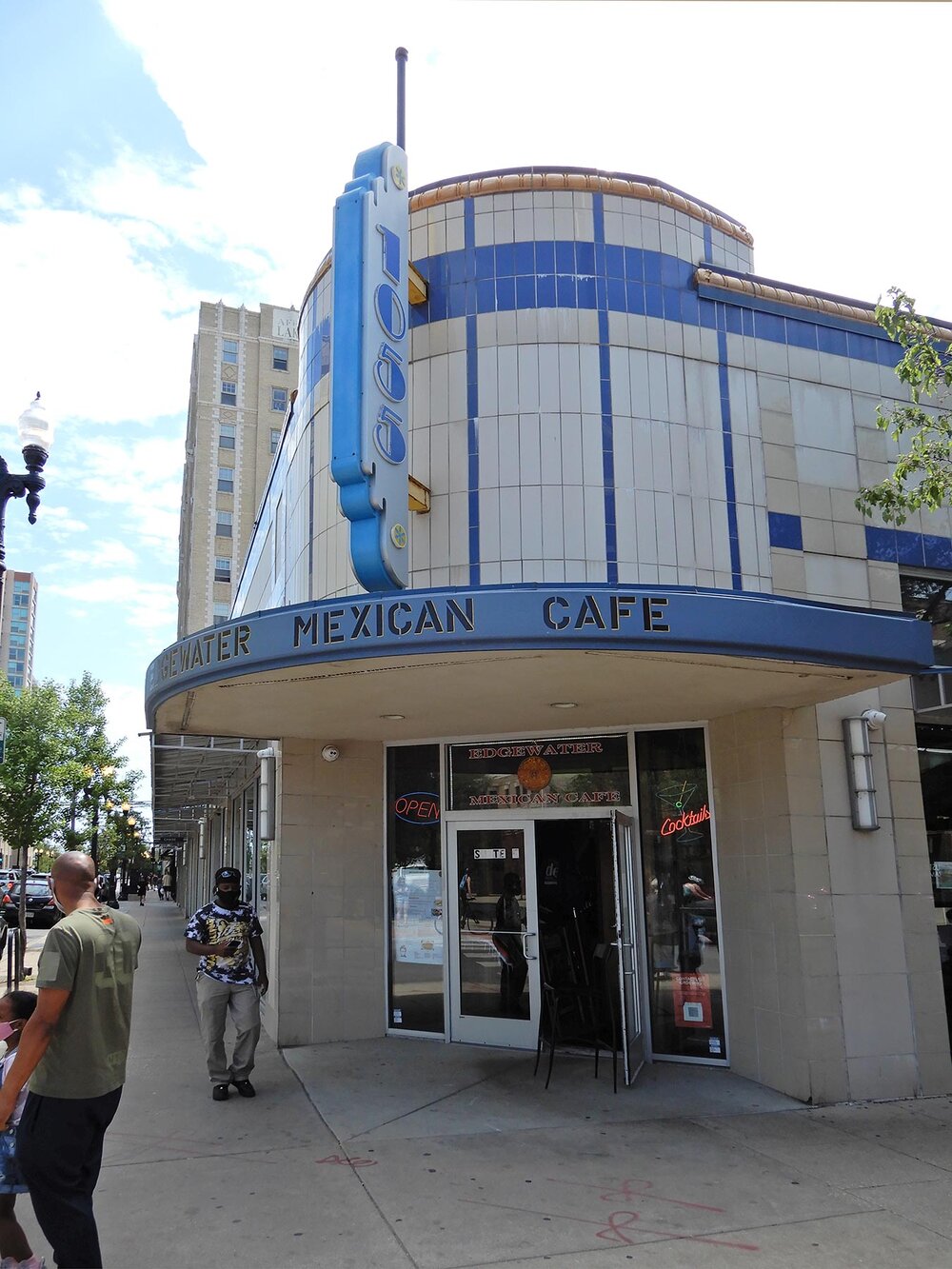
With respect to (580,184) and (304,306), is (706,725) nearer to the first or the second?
(580,184)

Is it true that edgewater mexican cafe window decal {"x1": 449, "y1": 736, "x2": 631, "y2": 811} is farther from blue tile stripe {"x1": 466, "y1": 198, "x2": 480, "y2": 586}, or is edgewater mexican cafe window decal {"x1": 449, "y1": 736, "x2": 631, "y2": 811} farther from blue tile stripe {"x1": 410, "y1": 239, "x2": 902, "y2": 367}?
blue tile stripe {"x1": 410, "y1": 239, "x2": 902, "y2": 367}

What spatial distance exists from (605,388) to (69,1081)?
691 centimetres

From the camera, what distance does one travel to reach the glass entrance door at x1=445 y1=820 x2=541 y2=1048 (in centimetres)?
915

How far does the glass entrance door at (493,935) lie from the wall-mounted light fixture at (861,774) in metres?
2.90

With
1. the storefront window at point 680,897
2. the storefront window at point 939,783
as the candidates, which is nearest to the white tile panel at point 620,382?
the storefront window at point 680,897

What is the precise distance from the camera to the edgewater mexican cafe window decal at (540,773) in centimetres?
922

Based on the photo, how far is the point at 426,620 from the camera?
611 centimetres

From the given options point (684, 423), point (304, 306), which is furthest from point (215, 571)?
point (684, 423)

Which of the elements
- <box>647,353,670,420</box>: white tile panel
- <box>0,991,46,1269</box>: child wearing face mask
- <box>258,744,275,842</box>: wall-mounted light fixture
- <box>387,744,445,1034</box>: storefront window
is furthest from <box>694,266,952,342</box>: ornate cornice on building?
<box>0,991,46,1269</box>: child wearing face mask

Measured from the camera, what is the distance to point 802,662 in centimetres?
636

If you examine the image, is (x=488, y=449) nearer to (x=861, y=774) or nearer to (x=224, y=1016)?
(x=861, y=774)

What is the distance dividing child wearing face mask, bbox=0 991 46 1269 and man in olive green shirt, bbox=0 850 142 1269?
0.58ft

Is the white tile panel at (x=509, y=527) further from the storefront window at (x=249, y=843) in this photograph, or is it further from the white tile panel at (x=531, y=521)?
the storefront window at (x=249, y=843)

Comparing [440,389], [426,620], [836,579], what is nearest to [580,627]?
[426,620]
